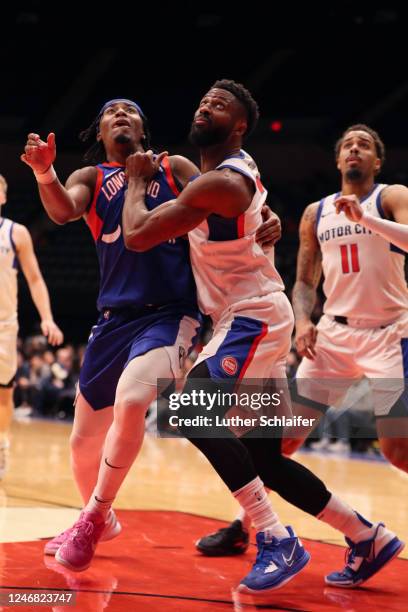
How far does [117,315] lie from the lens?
4.25 metres

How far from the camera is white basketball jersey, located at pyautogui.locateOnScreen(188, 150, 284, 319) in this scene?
3893 millimetres

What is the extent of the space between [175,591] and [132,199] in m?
1.63

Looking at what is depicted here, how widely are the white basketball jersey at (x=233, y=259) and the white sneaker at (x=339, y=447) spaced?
7.24 metres

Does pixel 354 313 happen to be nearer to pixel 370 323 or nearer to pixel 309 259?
pixel 370 323

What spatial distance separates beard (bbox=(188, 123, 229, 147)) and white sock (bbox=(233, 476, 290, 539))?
1428 millimetres

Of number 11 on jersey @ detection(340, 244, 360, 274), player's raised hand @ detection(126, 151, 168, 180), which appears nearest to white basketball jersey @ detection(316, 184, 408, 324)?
number 11 on jersey @ detection(340, 244, 360, 274)

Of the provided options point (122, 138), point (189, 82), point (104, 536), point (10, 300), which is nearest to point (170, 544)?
point (104, 536)

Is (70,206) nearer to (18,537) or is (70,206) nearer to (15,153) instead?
(18,537)

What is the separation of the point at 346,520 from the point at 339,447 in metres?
7.12

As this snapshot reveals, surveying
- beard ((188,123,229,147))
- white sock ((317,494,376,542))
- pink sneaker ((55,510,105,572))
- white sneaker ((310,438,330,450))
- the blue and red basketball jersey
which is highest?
beard ((188,123,229,147))

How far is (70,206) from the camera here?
420cm

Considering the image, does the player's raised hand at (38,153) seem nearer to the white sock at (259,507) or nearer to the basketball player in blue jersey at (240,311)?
the basketball player in blue jersey at (240,311)

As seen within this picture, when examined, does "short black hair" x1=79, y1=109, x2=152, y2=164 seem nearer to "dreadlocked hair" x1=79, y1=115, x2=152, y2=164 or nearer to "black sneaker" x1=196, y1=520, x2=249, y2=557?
"dreadlocked hair" x1=79, y1=115, x2=152, y2=164

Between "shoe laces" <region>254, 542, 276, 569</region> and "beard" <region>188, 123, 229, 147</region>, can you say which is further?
"beard" <region>188, 123, 229, 147</region>
